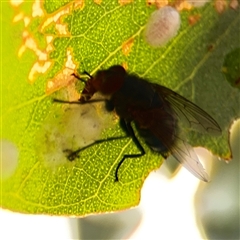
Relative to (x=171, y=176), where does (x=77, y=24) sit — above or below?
above

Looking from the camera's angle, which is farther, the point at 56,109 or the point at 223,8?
the point at 223,8

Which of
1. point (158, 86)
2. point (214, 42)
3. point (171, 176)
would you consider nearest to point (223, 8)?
point (214, 42)

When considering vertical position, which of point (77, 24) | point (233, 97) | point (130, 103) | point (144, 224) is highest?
point (77, 24)

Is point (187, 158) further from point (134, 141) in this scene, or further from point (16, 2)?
point (16, 2)

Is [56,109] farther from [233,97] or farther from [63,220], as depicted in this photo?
[233,97]

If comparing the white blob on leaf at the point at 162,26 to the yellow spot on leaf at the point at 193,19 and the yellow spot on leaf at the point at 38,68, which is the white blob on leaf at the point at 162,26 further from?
→ the yellow spot on leaf at the point at 38,68
